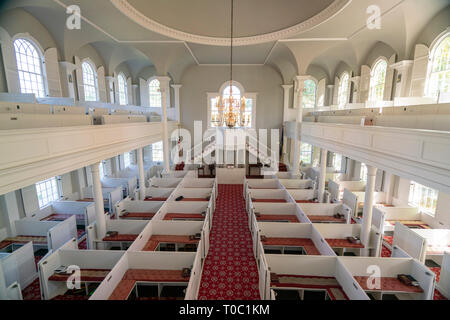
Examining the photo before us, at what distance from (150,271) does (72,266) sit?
2050 mm

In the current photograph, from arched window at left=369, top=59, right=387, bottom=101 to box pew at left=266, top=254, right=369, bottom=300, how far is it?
1030 centimetres

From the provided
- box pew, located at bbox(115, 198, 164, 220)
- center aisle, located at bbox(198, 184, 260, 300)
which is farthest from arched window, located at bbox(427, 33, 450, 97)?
box pew, located at bbox(115, 198, 164, 220)

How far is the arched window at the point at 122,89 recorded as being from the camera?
17.3 metres

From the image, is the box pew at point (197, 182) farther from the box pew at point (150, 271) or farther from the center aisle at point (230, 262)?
the box pew at point (150, 271)

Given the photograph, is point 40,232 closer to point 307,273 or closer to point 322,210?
point 307,273

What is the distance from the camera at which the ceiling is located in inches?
344

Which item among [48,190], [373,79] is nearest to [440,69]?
[373,79]

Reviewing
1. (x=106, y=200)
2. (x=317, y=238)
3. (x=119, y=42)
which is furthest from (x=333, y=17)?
(x=106, y=200)

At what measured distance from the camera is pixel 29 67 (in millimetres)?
9625

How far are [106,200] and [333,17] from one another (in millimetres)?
13338

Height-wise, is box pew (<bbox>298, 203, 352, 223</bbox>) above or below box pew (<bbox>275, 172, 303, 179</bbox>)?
below

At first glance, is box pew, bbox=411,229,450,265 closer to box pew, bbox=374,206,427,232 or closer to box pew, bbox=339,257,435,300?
box pew, bbox=374,206,427,232
